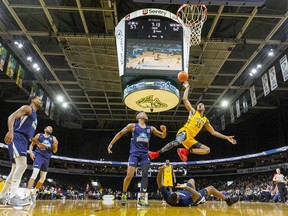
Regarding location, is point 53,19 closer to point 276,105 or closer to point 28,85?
point 28,85

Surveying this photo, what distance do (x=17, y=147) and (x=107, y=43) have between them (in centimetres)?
851

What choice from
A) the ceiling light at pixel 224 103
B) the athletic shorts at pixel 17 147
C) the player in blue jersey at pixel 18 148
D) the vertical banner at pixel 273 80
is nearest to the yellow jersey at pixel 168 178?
the vertical banner at pixel 273 80

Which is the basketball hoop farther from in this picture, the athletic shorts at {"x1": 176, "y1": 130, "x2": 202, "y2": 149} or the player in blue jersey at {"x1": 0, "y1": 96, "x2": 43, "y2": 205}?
the player in blue jersey at {"x1": 0, "y1": 96, "x2": 43, "y2": 205}

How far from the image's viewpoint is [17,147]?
4227 mm

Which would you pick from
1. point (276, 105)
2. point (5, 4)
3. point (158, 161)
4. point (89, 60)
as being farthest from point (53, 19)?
point (158, 161)

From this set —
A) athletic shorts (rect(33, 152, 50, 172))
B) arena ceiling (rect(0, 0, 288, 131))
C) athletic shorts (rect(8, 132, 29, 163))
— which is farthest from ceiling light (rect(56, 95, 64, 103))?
athletic shorts (rect(8, 132, 29, 163))

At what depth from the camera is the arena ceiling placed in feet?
33.6

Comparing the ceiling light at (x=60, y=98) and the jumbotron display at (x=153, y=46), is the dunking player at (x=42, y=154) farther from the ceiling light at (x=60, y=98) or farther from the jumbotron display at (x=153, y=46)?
the ceiling light at (x=60, y=98)

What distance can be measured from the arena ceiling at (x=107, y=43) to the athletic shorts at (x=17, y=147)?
6.31m

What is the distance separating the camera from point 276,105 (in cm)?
1942

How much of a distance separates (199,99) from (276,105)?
236 inches

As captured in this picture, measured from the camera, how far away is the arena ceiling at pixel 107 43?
10242 mm

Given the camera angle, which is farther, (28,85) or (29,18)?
(28,85)

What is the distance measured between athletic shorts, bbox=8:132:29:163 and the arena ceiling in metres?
6.31
